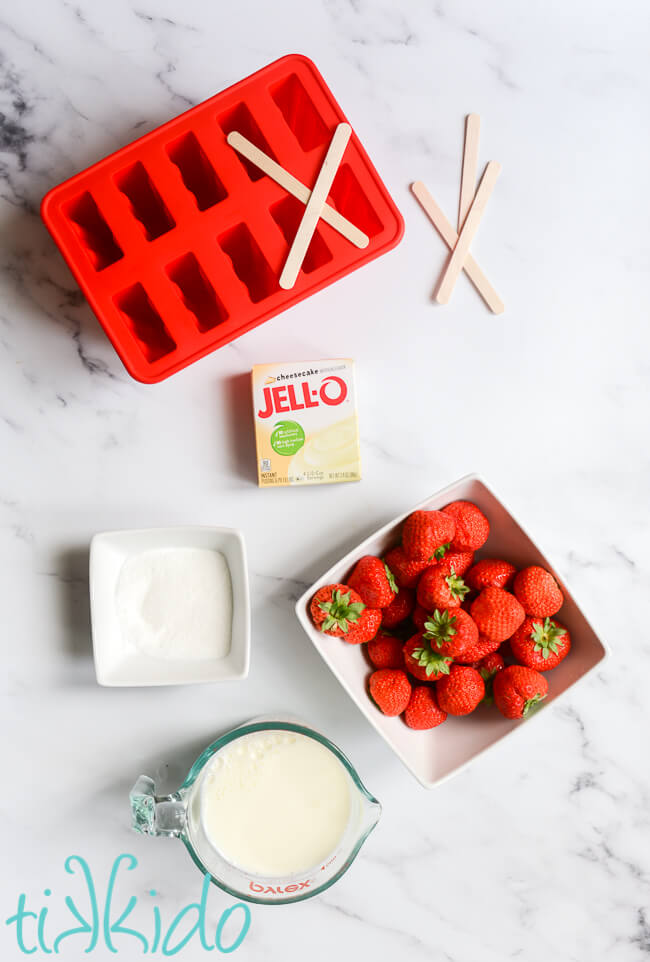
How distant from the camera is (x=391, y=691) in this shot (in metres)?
1.08

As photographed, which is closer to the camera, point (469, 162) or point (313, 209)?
point (313, 209)

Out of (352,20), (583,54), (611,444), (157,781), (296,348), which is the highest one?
(352,20)

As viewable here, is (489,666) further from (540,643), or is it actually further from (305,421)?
(305,421)

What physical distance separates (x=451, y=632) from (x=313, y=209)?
623 millimetres

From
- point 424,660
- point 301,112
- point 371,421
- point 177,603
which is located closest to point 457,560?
point 424,660

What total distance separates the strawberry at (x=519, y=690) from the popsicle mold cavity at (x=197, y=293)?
0.67 metres

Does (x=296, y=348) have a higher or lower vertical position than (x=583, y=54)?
lower

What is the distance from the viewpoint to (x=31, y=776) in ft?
3.92

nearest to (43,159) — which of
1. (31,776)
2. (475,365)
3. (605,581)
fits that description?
(475,365)

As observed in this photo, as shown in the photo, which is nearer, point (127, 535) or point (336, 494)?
point (127, 535)

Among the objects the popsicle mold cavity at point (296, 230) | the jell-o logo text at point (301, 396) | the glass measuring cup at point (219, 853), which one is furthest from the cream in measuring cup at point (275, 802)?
the popsicle mold cavity at point (296, 230)

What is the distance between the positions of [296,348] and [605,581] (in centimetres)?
64

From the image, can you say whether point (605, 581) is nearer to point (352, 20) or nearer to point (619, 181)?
point (619, 181)

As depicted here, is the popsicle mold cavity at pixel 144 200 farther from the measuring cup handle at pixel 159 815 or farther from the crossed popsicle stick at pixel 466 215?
the measuring cup handle at pixel 159 815
